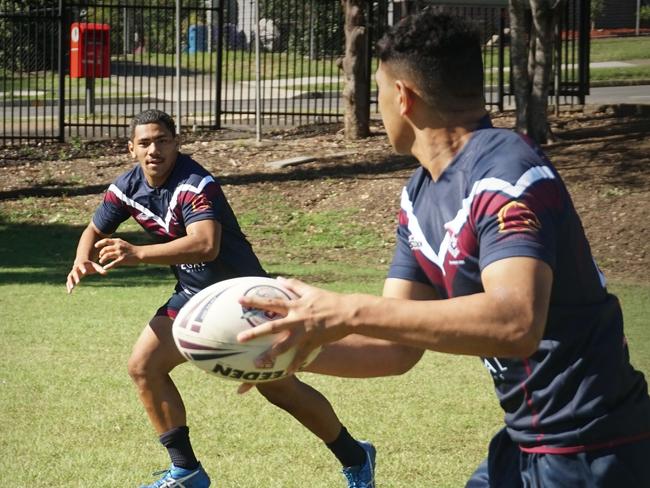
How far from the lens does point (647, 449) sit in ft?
10.7

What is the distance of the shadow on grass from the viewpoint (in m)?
13.2

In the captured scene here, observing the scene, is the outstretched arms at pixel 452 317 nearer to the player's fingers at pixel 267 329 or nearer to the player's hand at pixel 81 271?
the player's fingers at pixel 267 329

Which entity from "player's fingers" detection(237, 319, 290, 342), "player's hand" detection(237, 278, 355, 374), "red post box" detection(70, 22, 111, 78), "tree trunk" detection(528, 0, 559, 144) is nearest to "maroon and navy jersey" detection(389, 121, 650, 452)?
"player's hand" detection(237, 278, 355, 374)

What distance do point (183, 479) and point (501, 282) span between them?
3547 millimetres

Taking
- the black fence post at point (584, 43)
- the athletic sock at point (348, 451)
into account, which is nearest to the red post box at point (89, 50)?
the black fence post at point (584, 43)

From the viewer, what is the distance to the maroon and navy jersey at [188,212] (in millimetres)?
6176

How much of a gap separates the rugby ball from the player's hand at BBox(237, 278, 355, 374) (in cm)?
19

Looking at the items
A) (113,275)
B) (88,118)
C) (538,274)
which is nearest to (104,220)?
(538,274)

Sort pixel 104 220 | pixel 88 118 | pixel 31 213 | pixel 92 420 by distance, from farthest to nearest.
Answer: pixel 88 118
pixel 31 213
pixel 92 420
pixel 104 220

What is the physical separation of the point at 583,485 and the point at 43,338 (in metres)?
7.44

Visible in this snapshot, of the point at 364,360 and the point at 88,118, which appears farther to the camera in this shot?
the point at 88,118

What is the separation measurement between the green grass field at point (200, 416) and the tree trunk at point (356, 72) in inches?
343

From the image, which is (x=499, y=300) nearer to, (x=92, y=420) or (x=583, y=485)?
(x=583, y=485)

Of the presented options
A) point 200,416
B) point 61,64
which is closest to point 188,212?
point 200,416
